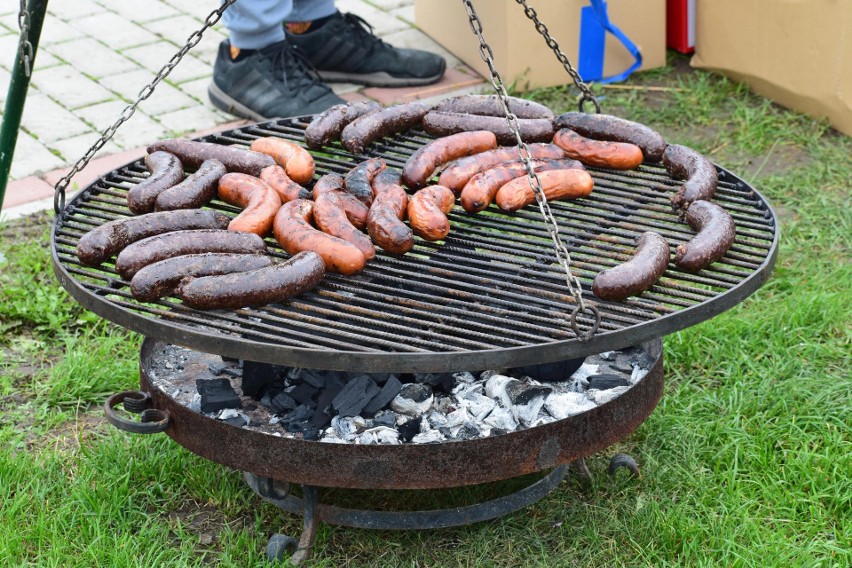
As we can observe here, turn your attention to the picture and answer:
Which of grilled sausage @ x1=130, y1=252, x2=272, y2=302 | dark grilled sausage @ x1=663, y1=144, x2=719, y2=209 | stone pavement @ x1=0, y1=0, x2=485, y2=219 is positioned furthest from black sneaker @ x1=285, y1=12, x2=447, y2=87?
grilled sausage @ x1=130, y1=252, x2=272, y2=302

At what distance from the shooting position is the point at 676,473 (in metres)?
3.66

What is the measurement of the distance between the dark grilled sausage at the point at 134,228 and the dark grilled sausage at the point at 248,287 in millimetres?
342

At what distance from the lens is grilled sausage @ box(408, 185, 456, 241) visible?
3.24m

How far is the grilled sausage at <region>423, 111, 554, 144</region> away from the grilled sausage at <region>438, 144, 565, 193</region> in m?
0.08

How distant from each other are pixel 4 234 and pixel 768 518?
355 centimetres

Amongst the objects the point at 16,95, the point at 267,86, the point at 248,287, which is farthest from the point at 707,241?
the point at 267,86

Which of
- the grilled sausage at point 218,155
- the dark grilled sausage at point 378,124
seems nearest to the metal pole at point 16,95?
the grilled sausage at point 218,155

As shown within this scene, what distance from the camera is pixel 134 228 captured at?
313 centimetres

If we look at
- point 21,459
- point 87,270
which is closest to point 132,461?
point 21,459

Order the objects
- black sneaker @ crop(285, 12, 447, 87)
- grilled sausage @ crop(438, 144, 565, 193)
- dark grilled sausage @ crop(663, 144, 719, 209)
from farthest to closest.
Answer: black sneaker @ crop(285, 12, 447, 87) → grilled sausage @ crop(438, 144, 565, 193) → dark grilled sausage @ crop(663, 144, 719, 209)

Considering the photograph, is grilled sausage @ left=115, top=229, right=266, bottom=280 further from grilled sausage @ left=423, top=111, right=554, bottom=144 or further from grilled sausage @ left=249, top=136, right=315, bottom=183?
grilled sausage @ left=423, top=111, right=554, bottom=144

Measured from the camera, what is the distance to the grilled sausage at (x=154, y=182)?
10.9 feet

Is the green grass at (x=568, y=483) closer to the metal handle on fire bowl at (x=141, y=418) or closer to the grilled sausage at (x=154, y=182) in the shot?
the metal handle on fire bowl at (x=141, y=418)

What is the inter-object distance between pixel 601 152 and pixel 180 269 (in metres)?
1.48
